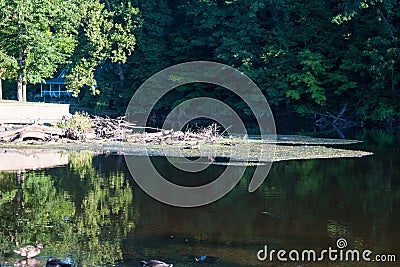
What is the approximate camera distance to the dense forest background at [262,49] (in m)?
41.9

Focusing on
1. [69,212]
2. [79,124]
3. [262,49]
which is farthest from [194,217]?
[262,49]

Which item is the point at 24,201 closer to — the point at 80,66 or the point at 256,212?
the point at 256,212

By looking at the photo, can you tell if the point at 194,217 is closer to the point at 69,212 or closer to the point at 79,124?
the point at 69,212

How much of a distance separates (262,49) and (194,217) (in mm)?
35080

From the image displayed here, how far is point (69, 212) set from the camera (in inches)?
529

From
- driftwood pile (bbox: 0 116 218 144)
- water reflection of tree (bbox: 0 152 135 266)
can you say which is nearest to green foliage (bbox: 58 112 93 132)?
driftwood pile (bbox: 0 116 218 144)

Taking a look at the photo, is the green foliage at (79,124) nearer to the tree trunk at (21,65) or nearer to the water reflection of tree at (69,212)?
the water reflection of tree at (69,212)

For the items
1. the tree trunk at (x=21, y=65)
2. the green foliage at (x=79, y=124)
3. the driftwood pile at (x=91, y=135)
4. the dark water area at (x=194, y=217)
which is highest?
the tree trunk at (x=21, y=65)

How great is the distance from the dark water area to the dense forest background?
2249 centimetres

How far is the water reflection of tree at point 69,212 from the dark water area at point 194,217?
0.02 metres

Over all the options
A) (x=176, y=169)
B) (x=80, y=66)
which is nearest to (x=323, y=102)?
(x=80, y=66)

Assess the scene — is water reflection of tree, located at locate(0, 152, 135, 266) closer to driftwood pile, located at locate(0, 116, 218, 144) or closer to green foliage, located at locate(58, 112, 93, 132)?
driftwood pile, located at locate(0, 116, 218, 144)

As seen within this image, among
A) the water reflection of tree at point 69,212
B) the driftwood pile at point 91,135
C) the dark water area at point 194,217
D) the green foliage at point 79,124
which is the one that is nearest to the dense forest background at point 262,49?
the green foliage at point 79,124

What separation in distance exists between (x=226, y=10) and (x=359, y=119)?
13.1m
